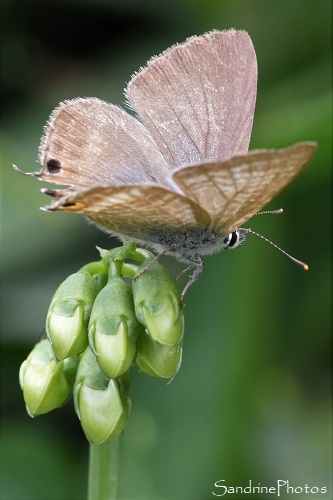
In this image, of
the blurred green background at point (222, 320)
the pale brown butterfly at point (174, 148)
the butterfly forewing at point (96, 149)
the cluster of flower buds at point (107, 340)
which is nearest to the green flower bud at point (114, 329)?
the cluster of flower buds at point (107, 340)

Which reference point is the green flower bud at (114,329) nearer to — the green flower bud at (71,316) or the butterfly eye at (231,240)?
the green flower bud at (71,316)

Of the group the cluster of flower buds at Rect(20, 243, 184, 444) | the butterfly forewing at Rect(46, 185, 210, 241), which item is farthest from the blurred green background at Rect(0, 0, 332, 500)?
the butterfly forewing at Rect(46, 185, 210, 241)

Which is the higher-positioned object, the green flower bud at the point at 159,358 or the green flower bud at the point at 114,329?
the green flower bud at the point at 114,329

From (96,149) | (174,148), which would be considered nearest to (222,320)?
(174,148)

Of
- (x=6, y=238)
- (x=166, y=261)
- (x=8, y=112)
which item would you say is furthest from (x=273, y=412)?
(x=8, y=112)

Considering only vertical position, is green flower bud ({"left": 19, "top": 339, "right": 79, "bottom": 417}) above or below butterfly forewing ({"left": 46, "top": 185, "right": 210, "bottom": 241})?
below

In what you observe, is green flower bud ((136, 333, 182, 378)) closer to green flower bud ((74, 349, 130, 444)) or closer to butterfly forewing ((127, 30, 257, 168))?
green flower bud ((74, 349, 130, 444))

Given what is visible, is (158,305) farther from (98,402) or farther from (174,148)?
(174,148)
